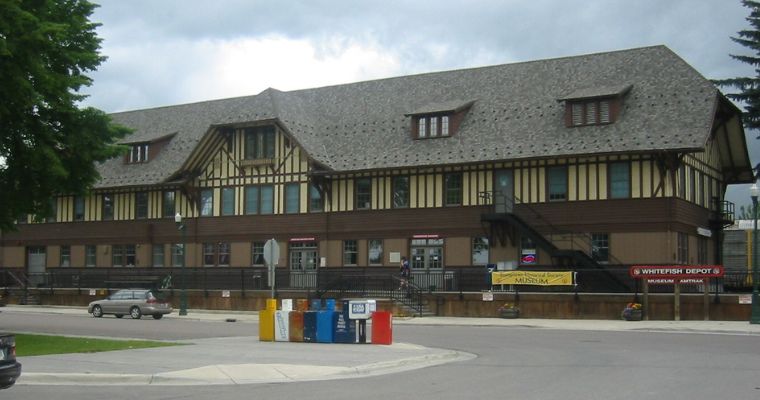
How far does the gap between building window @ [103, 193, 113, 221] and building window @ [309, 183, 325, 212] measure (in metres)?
14.6

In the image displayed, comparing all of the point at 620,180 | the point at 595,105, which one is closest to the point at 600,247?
the point at 620,180

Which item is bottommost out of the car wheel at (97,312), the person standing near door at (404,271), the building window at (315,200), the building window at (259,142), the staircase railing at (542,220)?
the car wheel at (97,312)

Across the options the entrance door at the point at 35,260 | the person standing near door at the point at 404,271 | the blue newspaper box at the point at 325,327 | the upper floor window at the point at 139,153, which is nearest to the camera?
the blue newspaper box at the point at 325,327

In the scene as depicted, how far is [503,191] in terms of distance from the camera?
43531 mm

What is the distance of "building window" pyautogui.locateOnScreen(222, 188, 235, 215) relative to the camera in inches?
2028

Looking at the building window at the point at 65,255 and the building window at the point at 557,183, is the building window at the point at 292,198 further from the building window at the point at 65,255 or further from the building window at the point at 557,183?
the building window at the point at 65,255

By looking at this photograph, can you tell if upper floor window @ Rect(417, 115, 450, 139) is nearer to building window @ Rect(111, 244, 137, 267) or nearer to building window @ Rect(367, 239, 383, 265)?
building window @ Rect(367, 239, 383, 265)

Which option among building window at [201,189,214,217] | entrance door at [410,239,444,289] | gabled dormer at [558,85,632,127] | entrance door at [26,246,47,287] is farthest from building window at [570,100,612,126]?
entrance door at [26,246,47,287]

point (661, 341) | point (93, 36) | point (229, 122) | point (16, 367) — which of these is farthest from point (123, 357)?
point (229, 122)

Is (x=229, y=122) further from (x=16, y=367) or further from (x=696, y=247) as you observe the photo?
(x=16, y=367)

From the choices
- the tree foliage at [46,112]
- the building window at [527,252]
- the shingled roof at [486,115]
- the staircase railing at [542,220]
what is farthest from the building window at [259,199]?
the tree foliage at [46,112]

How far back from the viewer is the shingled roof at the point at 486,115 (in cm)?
4091

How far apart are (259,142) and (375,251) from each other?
8.99 m

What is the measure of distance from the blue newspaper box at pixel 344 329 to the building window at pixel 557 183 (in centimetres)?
1934
